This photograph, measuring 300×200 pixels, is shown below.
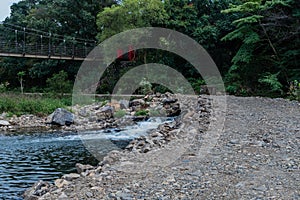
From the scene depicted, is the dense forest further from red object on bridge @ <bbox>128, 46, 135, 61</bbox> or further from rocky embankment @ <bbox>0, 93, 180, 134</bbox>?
rocky embankment @ <bbox>0, 93, 180, 134</bbox>

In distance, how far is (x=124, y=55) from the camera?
59.7 ft

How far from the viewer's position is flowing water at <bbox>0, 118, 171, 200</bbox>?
17.0 ft

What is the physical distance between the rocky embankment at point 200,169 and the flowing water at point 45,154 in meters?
0.68

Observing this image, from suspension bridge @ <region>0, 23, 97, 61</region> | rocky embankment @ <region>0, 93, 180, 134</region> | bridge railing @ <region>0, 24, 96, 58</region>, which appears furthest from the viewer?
bridge railing @ <region>0, 24, 96, 58</region>

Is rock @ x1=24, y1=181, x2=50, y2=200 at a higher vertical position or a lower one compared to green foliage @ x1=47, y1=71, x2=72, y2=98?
lower

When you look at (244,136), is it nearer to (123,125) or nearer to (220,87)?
(123,125)

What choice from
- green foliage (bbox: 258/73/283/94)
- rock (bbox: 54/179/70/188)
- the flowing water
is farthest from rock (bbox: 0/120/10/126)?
green foliage (bbox: 258/73/283/94)

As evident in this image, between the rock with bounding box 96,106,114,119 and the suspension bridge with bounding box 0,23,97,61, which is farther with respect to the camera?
the suspension bridge with bounding box 0,23,97,61

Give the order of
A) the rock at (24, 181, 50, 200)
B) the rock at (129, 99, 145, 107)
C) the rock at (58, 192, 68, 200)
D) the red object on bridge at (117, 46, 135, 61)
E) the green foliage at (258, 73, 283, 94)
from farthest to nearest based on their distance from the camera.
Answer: the red object on bridge at (117, 46, 135, 61) → the rock at (129, 99, 145, 107) → the green foliage at (258, 73, 283, 94) → the rock at (24, 181, 50, 200) → the rock at (58, 192, 68, 200)

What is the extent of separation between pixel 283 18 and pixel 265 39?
47.5 inches

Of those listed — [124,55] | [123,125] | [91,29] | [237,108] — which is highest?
[91,29]

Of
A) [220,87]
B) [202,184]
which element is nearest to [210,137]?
[202,184]

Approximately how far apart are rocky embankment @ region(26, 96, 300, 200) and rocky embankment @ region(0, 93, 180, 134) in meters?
4.93

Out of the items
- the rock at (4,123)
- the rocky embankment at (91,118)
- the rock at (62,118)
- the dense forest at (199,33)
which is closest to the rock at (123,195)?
the rocky embankment at (91,118)
